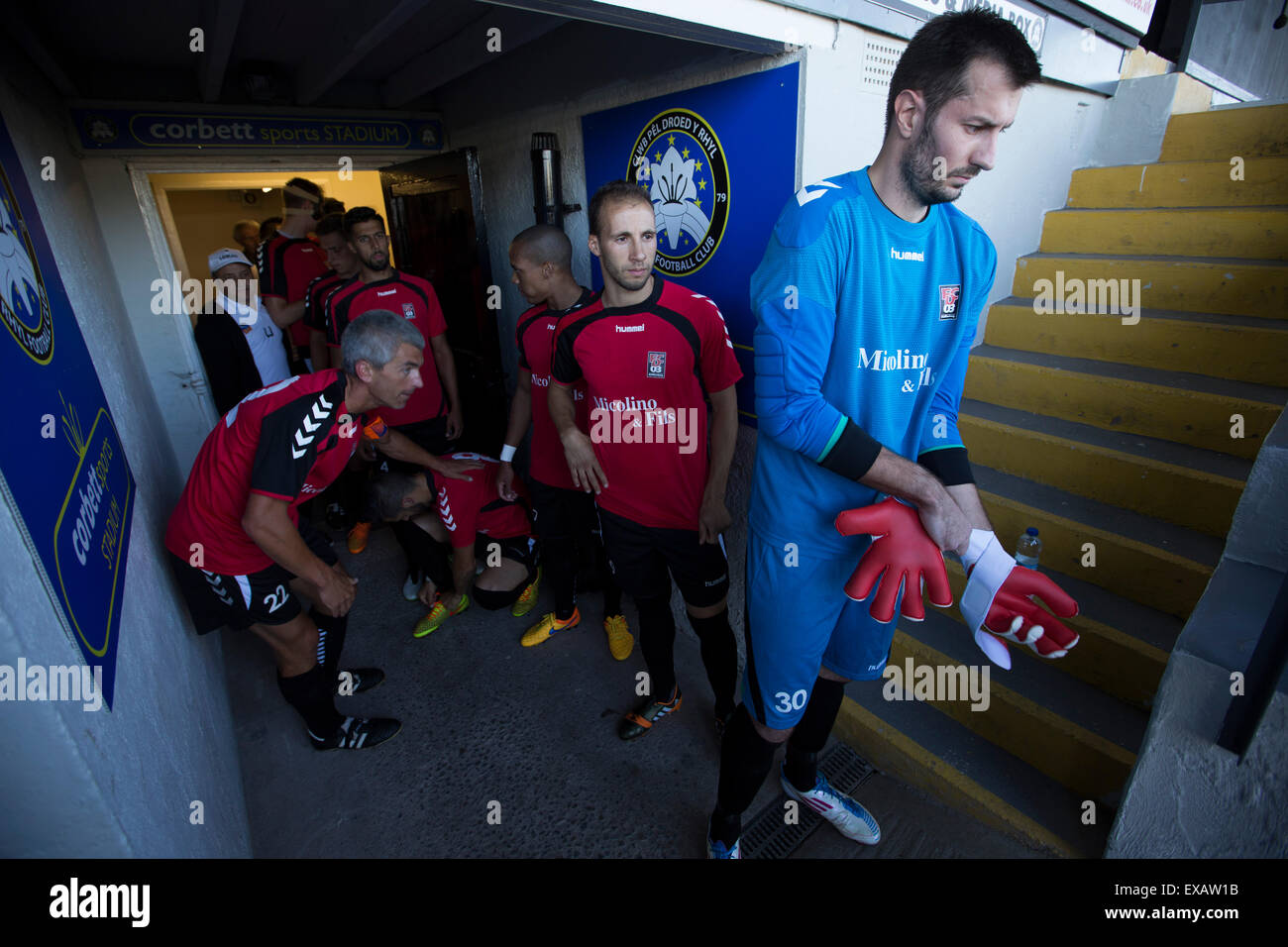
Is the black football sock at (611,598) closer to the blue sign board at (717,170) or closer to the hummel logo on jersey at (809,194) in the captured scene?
the blue sign board at (717,170)

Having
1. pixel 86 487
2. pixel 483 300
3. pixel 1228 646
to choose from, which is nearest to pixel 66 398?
pixel 86 487

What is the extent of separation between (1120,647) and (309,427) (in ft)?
9.30

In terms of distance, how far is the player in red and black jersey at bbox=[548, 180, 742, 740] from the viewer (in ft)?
6.70

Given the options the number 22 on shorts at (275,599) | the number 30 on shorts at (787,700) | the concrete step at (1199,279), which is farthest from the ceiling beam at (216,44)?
the concrete step at (1199,279)

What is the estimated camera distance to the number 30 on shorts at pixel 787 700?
5.57ft

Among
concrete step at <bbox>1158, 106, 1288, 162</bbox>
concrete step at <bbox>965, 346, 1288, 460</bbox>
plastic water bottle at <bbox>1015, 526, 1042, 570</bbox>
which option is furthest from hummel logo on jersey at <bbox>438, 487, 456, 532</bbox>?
concrete step at <bbox>1158, 106, 1288, 162</bbox>

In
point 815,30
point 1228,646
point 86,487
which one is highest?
point 815,30

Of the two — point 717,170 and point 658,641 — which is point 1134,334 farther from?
point 658,641

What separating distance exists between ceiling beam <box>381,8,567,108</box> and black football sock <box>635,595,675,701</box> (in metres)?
2.54

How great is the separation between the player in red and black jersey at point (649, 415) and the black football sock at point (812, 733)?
39cm

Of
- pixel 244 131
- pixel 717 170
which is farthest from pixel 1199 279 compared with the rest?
pixel 244 131
